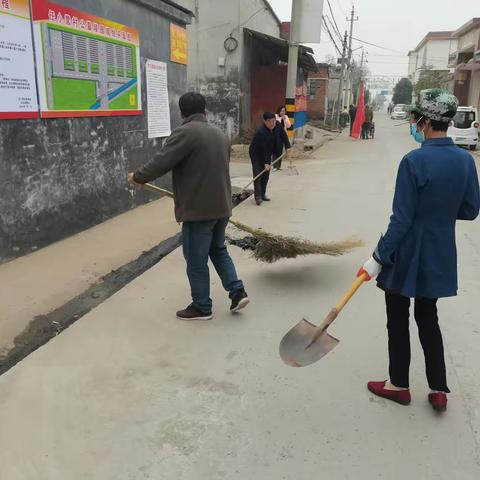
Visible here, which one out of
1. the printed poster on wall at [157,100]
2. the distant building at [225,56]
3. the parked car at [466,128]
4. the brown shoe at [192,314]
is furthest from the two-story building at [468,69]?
the brown shoe at [192,314]

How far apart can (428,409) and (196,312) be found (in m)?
1.81

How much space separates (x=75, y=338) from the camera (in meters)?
3.57

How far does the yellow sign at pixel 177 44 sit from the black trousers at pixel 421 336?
269 inches

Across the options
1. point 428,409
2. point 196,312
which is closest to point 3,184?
point 196,312

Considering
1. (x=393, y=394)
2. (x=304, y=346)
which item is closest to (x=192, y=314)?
(x=304, y=346)

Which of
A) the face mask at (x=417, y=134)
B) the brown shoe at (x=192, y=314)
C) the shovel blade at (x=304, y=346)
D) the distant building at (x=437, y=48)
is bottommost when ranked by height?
the brown shoe at (x=192, y=314)

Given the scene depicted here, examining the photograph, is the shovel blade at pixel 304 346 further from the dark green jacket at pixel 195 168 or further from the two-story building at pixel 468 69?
the two-story building at pixel 468 69

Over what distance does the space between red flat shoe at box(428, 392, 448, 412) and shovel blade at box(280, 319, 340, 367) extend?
61 cm

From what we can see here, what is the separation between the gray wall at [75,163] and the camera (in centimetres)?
498

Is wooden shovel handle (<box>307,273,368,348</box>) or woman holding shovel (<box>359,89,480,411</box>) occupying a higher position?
woman holding shovel (<box>359,89,480,411</box>)

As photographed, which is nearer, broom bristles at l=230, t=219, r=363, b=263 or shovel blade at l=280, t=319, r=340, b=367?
shovel blade at l=280, t=319, r=340, b=367

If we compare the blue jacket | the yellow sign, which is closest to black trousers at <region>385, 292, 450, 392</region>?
the blue jacket

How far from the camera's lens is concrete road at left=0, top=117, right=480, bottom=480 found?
237cm

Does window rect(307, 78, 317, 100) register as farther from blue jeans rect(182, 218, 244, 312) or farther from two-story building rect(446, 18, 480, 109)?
blue jeans rect(182, 218, 244, 312)
